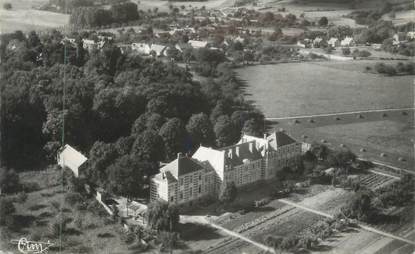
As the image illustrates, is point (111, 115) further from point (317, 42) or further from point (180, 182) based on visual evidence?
point (317, 42)

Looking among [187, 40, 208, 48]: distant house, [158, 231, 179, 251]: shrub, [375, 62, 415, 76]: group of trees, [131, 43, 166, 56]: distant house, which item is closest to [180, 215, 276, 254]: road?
[158, 231, 179, 251]: shrub

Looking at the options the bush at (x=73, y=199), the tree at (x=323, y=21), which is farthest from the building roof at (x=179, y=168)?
the tree at (x=323, y=21)

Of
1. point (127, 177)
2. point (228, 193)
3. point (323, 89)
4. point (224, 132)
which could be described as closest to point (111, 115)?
point (224, 132)

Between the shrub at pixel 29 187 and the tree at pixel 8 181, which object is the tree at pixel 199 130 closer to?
the shrub at pixel 29 187

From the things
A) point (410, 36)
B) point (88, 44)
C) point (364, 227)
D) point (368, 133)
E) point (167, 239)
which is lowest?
point (364, 227)

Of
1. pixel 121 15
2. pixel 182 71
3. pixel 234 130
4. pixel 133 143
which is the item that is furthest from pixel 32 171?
pixel 121 15

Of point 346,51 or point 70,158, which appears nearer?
point 70,158
